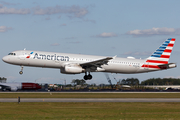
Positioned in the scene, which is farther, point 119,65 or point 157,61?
point 157,61

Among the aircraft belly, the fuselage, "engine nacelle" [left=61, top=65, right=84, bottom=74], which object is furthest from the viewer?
the aircraft belly

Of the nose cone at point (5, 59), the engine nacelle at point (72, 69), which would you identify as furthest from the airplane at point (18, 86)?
the engine nacelle at point (72, 69)

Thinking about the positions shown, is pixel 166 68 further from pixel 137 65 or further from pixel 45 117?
pixel 45 117

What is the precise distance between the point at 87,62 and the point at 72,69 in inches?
134

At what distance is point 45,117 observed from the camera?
25094mm

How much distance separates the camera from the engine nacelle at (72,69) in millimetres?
57531

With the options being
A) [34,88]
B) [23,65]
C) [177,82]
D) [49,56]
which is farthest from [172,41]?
[177,82]

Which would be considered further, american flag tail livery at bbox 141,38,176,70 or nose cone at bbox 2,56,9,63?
american flag tail livery at bbox 141,38,176,70

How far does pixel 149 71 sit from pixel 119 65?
841 cm

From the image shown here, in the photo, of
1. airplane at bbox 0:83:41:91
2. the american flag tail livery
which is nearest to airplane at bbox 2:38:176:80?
the american flag tail livery

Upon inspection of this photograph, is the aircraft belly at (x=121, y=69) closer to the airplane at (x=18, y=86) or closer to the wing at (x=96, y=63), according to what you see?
the wing at (x=96, y=63)

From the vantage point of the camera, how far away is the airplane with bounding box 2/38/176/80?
2221 inches

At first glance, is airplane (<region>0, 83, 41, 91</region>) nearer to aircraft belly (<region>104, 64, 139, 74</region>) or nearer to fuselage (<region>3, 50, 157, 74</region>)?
fuselage (<region>3, 50, 157, 74</region>)

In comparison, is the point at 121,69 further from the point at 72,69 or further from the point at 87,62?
the point at 72,69
